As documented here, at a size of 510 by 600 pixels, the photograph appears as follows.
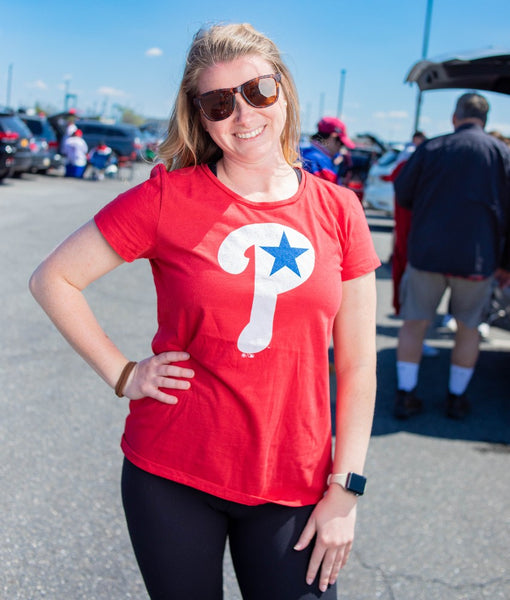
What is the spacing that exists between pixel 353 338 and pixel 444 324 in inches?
234

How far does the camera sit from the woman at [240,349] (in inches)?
62.2

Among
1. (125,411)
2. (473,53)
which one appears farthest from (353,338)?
(473,53)

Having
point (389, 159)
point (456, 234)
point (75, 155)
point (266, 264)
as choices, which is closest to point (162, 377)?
point (266, 264)

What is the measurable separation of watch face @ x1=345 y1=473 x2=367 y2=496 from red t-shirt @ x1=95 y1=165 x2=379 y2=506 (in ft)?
0.23

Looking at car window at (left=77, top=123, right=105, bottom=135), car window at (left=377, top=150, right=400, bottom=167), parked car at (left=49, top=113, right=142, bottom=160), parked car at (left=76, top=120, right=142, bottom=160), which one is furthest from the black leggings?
car window at (left=77, top=123, right=105, bottom=135)

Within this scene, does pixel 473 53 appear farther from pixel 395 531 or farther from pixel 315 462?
pixel 315 462

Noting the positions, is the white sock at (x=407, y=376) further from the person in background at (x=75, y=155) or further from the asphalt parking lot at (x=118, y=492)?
the person in background at (x=75, y=155)

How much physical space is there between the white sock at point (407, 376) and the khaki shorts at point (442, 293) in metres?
0.33

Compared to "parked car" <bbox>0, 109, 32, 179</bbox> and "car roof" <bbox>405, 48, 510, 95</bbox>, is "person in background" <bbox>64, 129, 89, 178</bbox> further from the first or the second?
"car roof" <bbox>405, 48, 510, 95</bbox>

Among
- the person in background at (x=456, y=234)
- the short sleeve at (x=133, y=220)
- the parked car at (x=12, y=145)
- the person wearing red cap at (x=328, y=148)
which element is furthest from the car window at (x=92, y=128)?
the short sleeve at (x=133, y=220)

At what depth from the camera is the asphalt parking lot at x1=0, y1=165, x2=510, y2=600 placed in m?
2.90

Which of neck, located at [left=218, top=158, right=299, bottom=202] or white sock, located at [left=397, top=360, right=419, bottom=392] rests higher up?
neck, located at [left=218, top=158, right=299, bottom=202]

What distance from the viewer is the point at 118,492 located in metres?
3.47

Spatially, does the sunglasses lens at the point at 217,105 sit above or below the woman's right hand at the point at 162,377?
above
